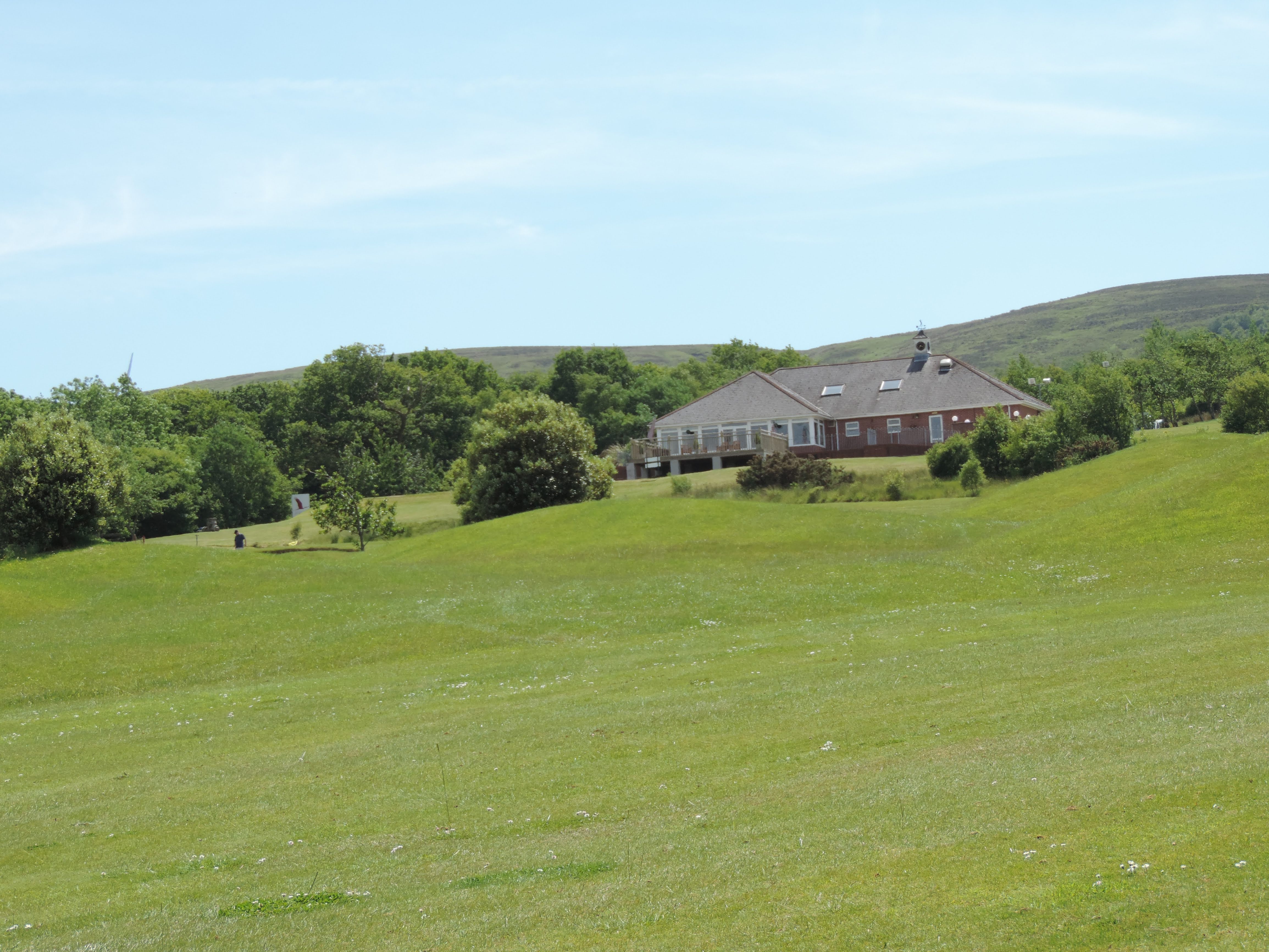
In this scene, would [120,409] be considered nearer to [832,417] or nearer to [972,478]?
[832,417]

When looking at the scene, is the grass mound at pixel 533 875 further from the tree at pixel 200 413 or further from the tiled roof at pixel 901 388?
the tree at pixel 200 413

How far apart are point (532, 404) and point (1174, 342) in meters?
114

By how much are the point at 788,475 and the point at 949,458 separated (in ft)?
32.6

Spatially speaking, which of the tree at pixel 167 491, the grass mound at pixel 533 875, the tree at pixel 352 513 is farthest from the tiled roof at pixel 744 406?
the grass mound at pixel 533 875

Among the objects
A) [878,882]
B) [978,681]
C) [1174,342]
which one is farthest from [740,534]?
[1174,342]

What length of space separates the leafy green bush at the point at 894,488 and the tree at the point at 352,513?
2757 cm

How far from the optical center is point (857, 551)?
1766 inches

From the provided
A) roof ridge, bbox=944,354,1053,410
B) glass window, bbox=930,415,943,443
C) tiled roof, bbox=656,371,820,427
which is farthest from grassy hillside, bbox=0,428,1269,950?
tiled roof, bbox=656,371,820,427

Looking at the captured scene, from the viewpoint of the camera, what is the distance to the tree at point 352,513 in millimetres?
60750

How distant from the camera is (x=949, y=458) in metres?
67.1

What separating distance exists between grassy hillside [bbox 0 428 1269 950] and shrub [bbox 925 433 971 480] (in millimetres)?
26898

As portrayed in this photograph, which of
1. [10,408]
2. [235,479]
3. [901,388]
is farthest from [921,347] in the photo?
[10,408]

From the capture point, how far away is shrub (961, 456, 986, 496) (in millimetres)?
62375

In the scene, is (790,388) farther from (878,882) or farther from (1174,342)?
(878,882)
